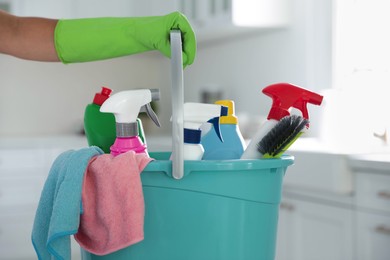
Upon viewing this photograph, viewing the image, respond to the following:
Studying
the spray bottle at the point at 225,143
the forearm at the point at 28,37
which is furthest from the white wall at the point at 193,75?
the spray bottle at the point at 225,143

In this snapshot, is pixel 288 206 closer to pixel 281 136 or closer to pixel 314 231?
pixel 314 231

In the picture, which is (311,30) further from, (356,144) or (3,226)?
(3,226)

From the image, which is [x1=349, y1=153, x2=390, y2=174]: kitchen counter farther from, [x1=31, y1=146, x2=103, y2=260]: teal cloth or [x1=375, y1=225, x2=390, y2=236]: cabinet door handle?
A: [x1=31, y1=146, x2=103, y2=260]: teal cloth

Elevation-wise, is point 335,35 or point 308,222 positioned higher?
point 335,35

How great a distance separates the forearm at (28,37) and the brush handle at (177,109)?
1.27ft

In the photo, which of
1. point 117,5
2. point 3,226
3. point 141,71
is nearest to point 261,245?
point 3,226

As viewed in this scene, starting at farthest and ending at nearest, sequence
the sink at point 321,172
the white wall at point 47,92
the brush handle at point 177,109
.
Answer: the white wall at point 47,92, the sink at point 321,172, the brush handle at point 177,109

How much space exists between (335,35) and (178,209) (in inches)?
81.5

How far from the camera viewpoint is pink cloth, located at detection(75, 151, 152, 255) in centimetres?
75

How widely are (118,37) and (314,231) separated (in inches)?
57.6

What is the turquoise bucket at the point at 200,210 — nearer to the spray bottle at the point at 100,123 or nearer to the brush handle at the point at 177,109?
the brush handle at the point at 177,109

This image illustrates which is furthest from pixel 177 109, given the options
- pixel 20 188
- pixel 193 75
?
pixel 193 75

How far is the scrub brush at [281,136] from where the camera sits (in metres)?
0.82

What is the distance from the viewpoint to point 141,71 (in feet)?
13.1
